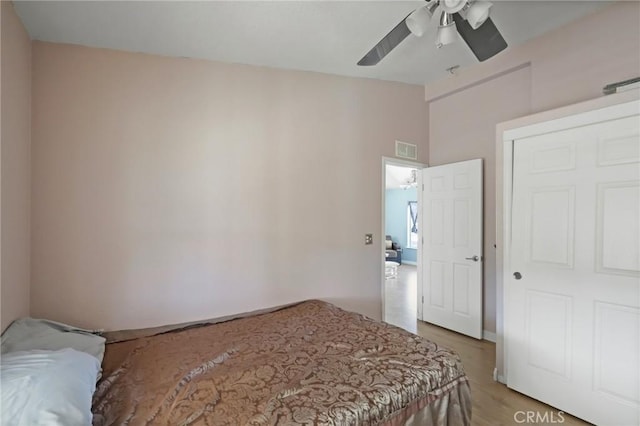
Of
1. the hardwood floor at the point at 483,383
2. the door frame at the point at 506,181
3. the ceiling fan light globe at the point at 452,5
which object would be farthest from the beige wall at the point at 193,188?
the ceiling fan light globe at the point at 452,5

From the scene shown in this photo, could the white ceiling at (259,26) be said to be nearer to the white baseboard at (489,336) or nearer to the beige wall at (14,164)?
the beige wall at (14,164)

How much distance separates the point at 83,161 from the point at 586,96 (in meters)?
3.86

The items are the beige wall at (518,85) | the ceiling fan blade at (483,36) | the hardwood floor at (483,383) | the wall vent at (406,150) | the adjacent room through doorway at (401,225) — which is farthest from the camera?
the adjacent room through doorway at (401,225)

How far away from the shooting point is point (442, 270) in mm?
3887

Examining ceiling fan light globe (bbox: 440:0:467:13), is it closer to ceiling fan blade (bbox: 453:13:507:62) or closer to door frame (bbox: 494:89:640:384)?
ceiling fan blade (bbox: 453:13:507:62)

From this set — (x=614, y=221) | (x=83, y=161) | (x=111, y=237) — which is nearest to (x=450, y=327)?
(x=614, y=221)

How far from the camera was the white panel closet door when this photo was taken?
1.95 metres

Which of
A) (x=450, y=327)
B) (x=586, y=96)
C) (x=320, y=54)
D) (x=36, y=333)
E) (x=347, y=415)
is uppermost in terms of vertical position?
(x=320, y=54)

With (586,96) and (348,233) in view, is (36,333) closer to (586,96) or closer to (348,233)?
(348,233)

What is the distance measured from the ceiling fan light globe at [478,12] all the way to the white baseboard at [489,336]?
3.06 metres

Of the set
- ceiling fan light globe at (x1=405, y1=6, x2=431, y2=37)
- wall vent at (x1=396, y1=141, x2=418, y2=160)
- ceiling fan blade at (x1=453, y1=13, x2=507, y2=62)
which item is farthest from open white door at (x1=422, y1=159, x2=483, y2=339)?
ceiling fan light globe at (x1=405, y1=6, x2=431, y2=37)

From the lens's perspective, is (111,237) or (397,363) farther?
(111,237)

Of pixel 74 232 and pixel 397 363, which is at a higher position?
pixel 74 232

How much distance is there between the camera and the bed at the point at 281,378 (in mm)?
1373
